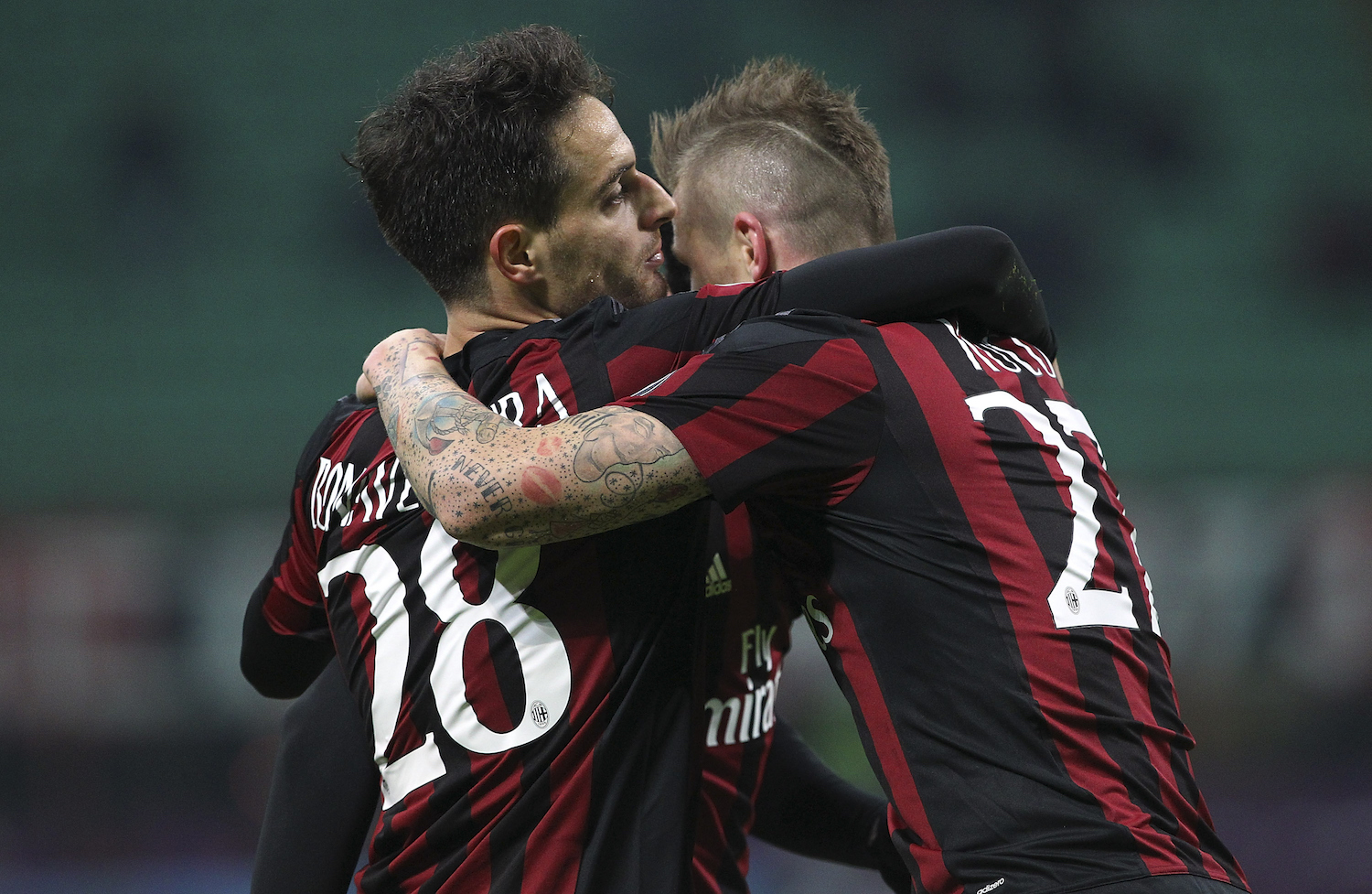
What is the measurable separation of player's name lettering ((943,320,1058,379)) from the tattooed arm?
1.74 feet

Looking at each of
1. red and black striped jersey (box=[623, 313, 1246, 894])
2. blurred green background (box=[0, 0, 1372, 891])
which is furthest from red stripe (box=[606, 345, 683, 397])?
blurred green background (box=[0, 0, 1372, 891])

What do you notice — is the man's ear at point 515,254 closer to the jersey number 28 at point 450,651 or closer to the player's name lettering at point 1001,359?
the jersey number 28 at point 450,651

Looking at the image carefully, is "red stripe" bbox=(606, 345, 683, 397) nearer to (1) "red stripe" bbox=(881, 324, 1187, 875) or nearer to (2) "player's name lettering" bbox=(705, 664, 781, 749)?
(1) "red stripe" bbox=(881, 324, 1187, 875)

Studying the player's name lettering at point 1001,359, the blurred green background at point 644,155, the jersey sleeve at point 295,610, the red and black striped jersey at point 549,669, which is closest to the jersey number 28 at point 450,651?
the red and black striped jersey at point 549,669

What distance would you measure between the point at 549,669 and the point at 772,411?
0.56m

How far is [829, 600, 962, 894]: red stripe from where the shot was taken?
77.3 inches

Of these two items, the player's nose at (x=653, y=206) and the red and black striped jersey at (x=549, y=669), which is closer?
the red and black striped jersey at (x=549, y=669)

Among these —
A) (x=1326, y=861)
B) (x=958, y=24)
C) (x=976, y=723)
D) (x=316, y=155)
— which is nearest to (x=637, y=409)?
(x=976, y=723)

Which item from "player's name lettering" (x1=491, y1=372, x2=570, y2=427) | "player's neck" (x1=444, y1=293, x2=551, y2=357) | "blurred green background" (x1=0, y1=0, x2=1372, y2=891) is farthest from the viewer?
"blurred green background" (x1=0, y1=0, x2=1372, y2=891)

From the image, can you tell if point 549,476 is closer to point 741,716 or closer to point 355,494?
→ point 355,494

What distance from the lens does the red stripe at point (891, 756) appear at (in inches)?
77.3

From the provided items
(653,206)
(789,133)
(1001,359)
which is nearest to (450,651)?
(653,206)

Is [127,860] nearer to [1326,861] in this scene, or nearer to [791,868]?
[791,868]

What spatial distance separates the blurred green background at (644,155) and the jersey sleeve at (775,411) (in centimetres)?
627
